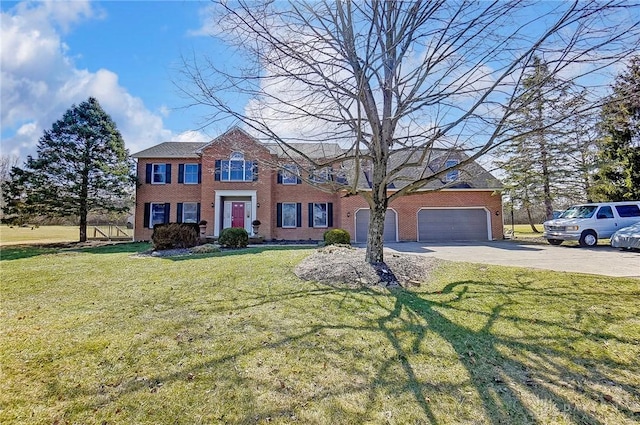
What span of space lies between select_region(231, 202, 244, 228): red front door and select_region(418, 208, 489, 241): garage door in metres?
11.2

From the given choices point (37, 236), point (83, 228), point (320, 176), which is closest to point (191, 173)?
point (83, 228)

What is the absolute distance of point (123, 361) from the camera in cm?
337

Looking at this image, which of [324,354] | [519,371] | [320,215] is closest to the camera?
[519,371]

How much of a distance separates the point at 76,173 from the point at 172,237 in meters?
11.7

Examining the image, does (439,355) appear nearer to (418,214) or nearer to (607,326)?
(607,326)

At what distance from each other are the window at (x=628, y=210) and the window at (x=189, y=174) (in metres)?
22.1

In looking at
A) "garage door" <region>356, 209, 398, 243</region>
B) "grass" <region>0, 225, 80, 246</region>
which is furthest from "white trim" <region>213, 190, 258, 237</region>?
"grass" <region>0, 225, 80, 246</region>

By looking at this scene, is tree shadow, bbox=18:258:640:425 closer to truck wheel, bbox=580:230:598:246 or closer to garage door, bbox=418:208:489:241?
truck wheel, bbox=580:230:598:246

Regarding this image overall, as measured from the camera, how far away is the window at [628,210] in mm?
13430

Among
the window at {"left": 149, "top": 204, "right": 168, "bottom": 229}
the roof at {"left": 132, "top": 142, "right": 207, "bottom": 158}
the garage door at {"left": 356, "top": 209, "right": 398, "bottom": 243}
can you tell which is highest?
the roof at {"left": 132, "top": 142, "right": 207, "bottom": 158}

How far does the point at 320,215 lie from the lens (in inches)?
793

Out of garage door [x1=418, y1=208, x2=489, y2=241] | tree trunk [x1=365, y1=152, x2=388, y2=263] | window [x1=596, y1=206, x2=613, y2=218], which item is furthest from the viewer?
garage door [x1=418, y1=208, x2=489, y2=241]

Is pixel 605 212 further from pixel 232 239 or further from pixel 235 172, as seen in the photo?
pixel 235 172

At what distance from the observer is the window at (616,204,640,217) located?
1343cm
